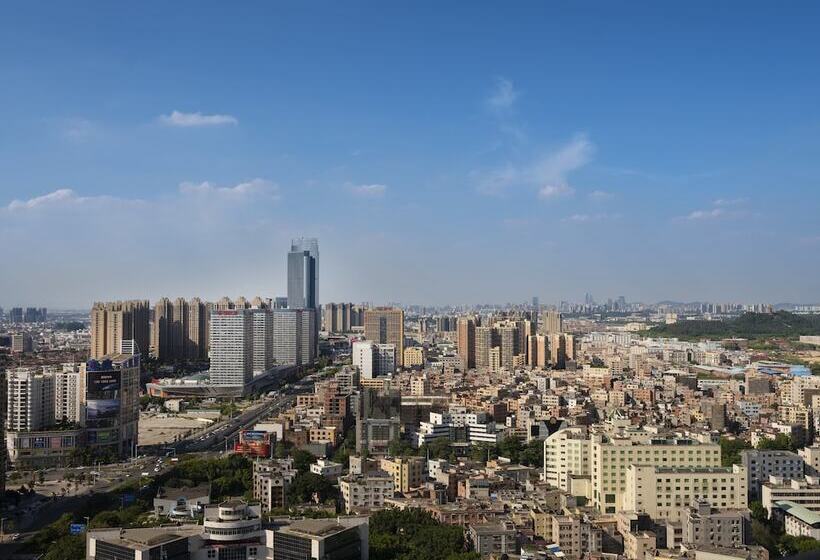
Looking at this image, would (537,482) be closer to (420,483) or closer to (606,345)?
(420,483)

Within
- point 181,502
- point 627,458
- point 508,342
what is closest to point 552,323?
point 508,342

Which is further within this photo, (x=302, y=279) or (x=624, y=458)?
(x=302, y=279)

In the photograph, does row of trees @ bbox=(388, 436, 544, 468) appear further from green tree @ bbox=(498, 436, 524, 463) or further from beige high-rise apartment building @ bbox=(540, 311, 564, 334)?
beige high-rise apartment building @ bbox=(540, 311, 564, 334)

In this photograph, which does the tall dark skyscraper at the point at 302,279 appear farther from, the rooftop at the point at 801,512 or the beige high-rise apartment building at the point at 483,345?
the rooftop at the point at 801,512

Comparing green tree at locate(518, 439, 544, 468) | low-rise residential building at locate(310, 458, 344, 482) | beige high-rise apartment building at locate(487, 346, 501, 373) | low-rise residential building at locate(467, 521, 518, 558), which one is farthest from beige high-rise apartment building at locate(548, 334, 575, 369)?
low-rise residential building at locate(467, 521, 518, 558)

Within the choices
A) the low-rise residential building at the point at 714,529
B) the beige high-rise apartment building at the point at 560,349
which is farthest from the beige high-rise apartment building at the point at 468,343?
the low-rise residential building at the point at 714,529

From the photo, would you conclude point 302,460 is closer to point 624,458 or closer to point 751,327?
point 624,458
